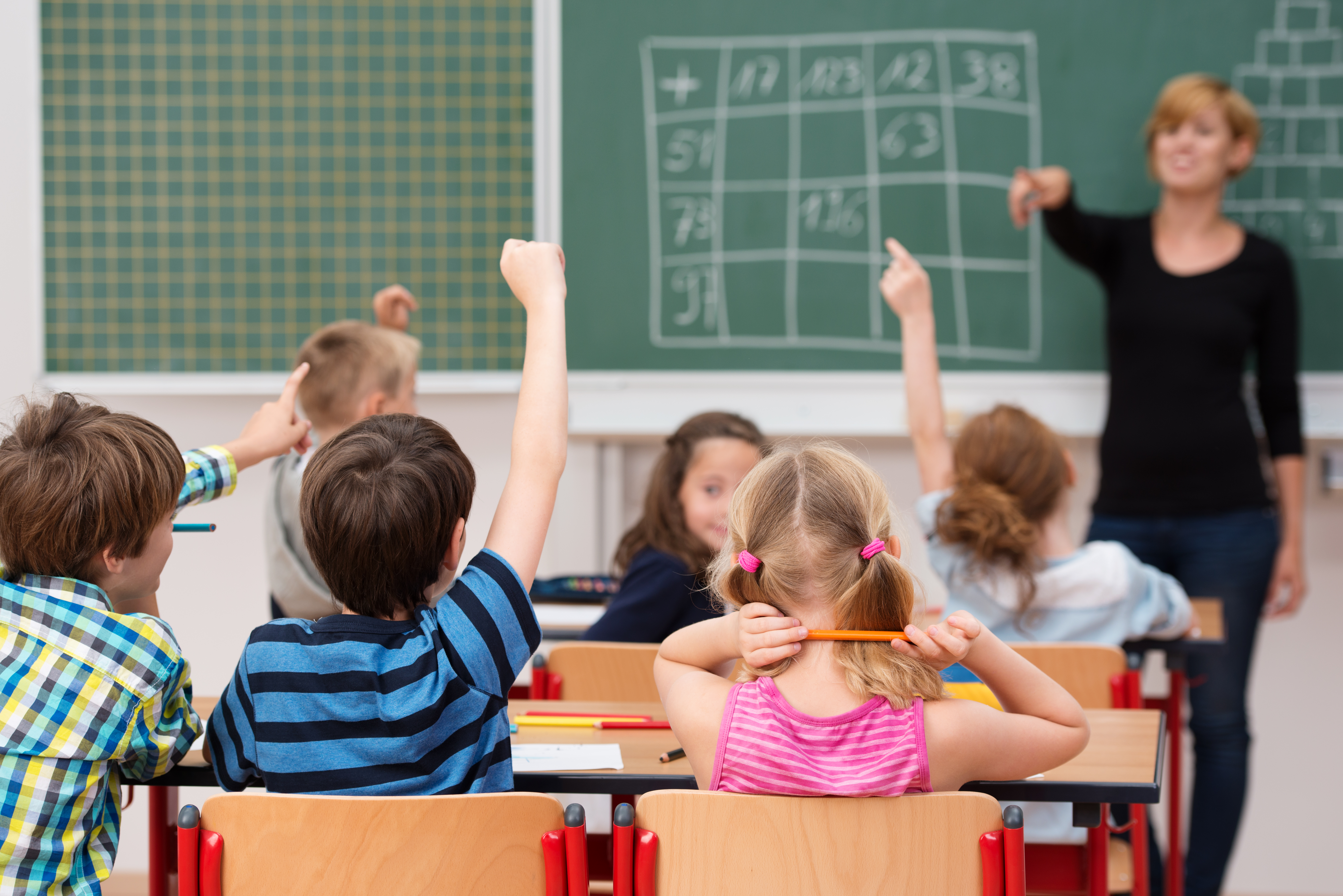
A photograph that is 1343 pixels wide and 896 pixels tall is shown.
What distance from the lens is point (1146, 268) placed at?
2852 millimetres

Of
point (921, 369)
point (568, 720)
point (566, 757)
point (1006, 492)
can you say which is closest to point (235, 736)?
point (566, 757)

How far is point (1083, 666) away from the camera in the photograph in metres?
1.92

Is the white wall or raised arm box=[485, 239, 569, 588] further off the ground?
raised arm box=[485, 239, 569, 588]

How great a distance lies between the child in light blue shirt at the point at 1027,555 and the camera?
212 centimetres

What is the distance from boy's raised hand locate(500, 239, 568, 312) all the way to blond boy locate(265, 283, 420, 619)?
0.86 meters

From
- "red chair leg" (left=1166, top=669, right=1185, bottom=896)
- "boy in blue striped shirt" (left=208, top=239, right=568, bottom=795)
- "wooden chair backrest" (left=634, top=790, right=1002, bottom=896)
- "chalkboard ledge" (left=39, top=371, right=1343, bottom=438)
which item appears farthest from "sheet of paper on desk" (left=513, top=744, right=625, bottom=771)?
"chalkboard ledge" (left=39, top=371, right=1343, bottom=438)

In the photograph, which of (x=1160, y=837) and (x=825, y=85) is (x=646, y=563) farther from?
(x=1160, y=837)

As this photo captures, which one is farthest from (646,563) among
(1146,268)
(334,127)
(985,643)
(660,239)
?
(334,127)

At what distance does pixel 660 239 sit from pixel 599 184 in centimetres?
22

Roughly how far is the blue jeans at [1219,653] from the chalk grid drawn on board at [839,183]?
2.02ft

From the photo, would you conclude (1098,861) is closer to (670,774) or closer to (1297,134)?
(670,774)

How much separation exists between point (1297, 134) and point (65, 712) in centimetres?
304

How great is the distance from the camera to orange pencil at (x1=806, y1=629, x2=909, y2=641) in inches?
50.6

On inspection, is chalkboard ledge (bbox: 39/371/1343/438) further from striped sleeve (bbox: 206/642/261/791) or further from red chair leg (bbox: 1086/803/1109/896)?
striped sleeve (bbox: 206/642/261/791)
